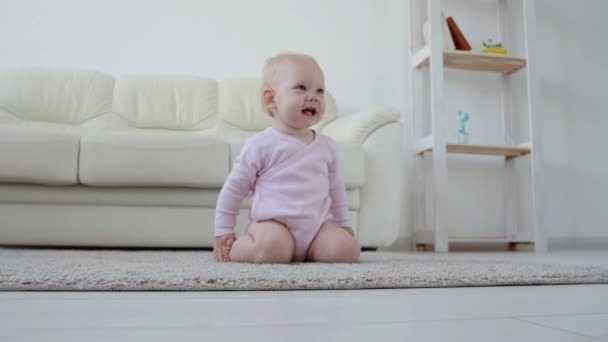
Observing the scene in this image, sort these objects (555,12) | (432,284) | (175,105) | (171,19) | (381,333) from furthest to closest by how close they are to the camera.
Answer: (555,12) < (171,19) < (175,105) < (432,284) < (381,333)

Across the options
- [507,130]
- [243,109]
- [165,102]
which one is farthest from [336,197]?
[507,130]

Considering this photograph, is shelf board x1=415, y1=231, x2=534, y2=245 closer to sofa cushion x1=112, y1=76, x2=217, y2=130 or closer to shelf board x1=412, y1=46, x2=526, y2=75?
shelf board x1=412, y1=46, x2=526, y2=75

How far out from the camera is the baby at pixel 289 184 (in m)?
1.20

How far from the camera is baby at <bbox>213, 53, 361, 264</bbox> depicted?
1.20 meters

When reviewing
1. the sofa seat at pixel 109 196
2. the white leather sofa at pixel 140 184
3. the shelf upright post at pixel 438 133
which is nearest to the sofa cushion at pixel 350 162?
the white leather sofa at pixel 140 184

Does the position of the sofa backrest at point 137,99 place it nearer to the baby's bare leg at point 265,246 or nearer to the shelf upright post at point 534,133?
the shelf upright post at point 534,133

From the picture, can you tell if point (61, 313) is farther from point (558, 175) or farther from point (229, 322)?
point (558, 175)

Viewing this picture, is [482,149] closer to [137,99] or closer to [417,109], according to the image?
[417,109]

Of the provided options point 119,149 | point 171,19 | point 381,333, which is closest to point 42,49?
point 171,19

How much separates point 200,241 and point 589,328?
157cm

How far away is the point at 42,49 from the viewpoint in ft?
9.05

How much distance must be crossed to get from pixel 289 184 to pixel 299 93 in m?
0.22

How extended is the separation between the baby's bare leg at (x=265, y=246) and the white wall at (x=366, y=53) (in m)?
1.72

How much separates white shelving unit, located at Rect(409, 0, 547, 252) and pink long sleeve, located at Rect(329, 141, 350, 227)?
1.12 m
